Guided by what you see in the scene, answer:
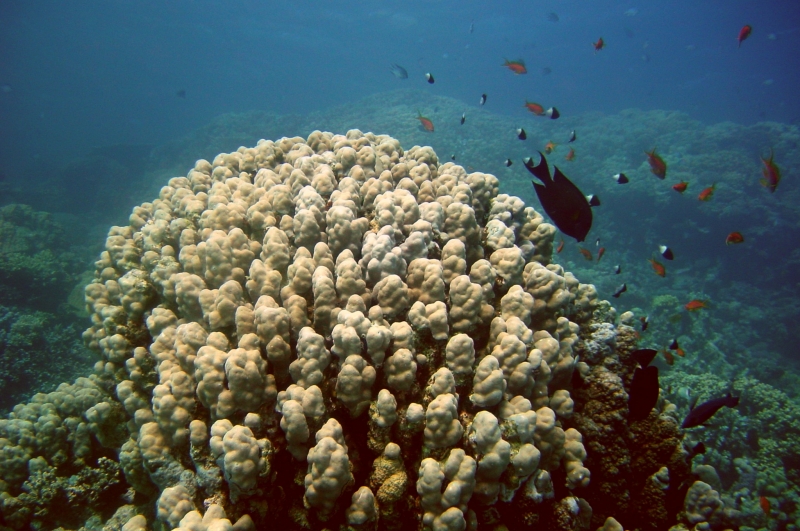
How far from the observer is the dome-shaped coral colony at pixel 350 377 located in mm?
2195

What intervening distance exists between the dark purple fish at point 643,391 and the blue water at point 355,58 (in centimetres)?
6568

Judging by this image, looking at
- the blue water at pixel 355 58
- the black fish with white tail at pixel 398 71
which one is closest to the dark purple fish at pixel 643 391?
the black fish with white tail at pixel 398 71

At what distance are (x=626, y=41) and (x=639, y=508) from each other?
433 feet

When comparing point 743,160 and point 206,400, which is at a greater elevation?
point 743,160

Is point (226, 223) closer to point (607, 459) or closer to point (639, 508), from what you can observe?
point (607, 459)

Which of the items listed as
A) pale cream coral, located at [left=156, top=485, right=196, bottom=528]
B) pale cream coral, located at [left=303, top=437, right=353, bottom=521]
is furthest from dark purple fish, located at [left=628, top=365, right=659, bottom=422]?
pale cream coral, located at [left=156, top=485, right=196, bottom=528]

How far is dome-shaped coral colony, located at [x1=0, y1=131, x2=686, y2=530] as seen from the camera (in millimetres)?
2195

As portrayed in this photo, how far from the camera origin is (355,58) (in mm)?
94625

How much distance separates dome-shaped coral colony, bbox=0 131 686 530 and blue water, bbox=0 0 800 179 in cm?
6434

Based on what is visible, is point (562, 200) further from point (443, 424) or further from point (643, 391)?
point (443, 424)

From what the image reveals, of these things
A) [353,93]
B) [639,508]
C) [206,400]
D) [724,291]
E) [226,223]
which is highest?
[353,93]

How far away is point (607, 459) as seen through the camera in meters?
2.83

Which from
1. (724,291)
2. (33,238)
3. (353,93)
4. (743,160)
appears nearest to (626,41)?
(353,93)

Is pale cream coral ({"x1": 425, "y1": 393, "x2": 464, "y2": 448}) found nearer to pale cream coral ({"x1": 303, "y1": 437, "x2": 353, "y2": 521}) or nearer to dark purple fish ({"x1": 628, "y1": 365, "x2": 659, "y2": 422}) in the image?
pale cream coral ({"x1": 303, "y1": 437, "x2": 353, "y2": 521})
